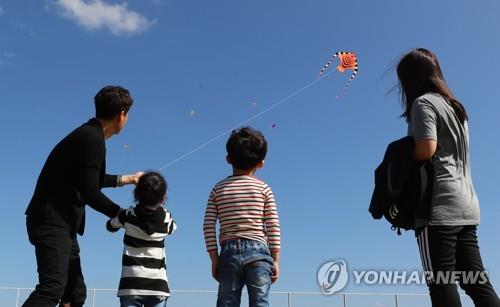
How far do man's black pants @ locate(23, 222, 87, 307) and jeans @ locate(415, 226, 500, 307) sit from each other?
1867mm

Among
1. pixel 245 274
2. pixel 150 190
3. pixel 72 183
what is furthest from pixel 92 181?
pixel 245 274

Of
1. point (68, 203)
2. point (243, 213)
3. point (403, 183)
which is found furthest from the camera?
point (68, 203)

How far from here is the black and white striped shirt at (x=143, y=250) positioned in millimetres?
2838

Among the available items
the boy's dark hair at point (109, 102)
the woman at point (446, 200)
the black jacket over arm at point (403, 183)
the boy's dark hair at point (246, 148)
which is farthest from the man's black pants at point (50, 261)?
the woman at point (446, 200)

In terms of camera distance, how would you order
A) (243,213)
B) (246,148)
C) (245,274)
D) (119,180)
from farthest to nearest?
(119,180), (246,148), (243,213), (245,274)

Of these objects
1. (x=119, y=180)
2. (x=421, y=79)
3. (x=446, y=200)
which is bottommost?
(x=446, y=200)

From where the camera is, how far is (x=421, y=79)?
2.52 metres

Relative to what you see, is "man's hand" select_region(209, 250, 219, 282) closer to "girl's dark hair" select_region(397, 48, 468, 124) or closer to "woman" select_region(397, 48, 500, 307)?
"woman" select_region(397, 48, 500, 307)

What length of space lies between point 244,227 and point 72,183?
1058 millimetres

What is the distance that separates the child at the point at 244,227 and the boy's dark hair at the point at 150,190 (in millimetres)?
357

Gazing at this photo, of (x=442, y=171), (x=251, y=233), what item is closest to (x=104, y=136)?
(x=251, y=233)

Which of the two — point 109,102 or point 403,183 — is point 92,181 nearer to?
point 109,102

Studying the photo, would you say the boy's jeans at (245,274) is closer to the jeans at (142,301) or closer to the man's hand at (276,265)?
the man's hand at (276,265)

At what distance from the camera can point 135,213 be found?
2.89 meters
